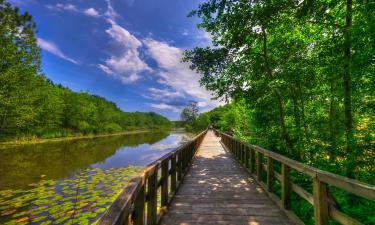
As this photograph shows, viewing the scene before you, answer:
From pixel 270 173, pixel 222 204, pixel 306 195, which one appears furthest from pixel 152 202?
pixel 270 173

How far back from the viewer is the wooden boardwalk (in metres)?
3.71

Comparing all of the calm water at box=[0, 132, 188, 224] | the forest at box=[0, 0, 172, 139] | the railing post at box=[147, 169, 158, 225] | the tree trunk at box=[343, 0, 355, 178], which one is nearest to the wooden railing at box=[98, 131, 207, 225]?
the railing post at box=[147, 169, 158, 225]

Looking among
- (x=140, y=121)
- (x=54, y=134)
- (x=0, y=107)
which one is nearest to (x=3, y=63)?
(x=0, y=107)

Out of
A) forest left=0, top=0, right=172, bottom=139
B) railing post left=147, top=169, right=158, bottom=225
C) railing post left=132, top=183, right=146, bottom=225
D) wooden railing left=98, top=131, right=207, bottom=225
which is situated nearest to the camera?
wooden railing left=98, top=131, right=207, bottom=225

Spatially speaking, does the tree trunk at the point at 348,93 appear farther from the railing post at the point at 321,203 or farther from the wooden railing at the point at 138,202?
the wooden railing at the point at 138,202

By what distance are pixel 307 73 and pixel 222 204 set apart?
410 centimetres

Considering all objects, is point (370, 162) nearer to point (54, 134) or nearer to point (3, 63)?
point (3, 63)

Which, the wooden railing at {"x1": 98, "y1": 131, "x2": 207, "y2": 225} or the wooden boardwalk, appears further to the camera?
the wooden boardwalk

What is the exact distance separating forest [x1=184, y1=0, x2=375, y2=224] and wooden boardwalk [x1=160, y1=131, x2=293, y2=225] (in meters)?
1.03

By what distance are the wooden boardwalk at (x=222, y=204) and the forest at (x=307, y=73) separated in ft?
3.39

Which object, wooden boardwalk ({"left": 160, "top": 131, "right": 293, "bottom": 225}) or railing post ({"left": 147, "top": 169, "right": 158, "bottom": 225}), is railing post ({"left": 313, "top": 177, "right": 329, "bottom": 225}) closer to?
wooden boardwalk ({"left": 160, "top": 131, "right": 293, "bottom": 225})

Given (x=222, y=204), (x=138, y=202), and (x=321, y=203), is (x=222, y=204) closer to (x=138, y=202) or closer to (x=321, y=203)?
(x=321, y=203)

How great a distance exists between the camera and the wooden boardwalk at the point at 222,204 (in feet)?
12.2

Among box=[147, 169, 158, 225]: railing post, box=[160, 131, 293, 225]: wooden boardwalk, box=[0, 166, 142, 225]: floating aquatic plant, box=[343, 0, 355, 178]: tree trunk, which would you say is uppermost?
box=[343, 0, 355, 178]: tree trunk
